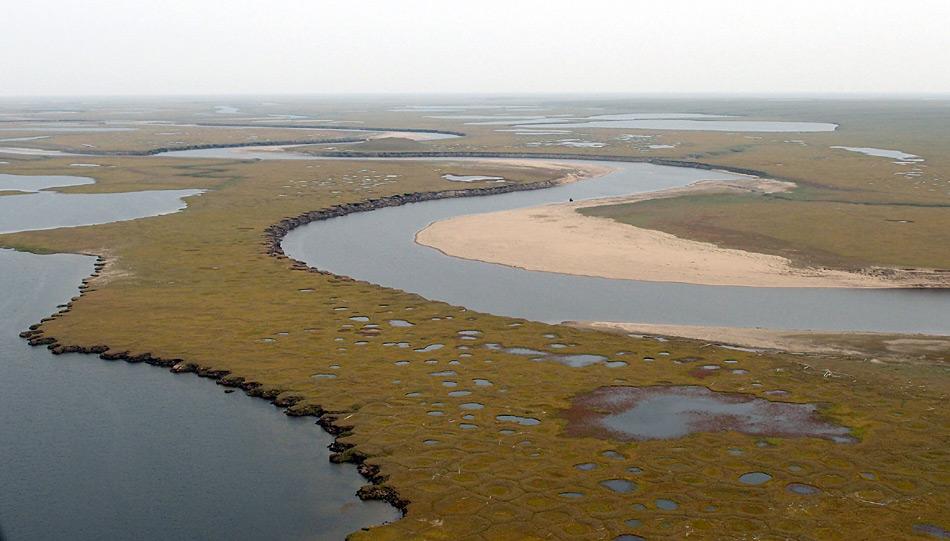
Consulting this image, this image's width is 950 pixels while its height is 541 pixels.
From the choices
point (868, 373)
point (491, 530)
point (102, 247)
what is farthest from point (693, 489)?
point (102, 247)

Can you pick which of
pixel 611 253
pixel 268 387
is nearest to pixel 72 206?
pixel 611 253

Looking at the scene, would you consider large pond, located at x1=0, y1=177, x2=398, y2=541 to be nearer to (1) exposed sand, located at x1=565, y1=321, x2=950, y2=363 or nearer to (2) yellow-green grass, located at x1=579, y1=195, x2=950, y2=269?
(1) exposed sand, located at x1=565, y1=321, x2=950, y2=363

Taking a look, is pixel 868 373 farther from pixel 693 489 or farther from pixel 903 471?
pixel 693 489

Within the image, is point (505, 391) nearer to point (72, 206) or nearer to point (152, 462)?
point (152, 462)

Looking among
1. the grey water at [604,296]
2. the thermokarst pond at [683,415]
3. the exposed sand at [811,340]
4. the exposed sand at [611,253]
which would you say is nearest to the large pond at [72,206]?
the grey water at [604,296]

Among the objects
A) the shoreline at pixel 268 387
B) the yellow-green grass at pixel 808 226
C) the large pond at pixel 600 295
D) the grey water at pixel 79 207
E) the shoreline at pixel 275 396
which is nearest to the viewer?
the shoreline at pixel 275 396

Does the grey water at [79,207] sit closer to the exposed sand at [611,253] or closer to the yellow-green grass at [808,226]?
the exposed sand at [611,253]
